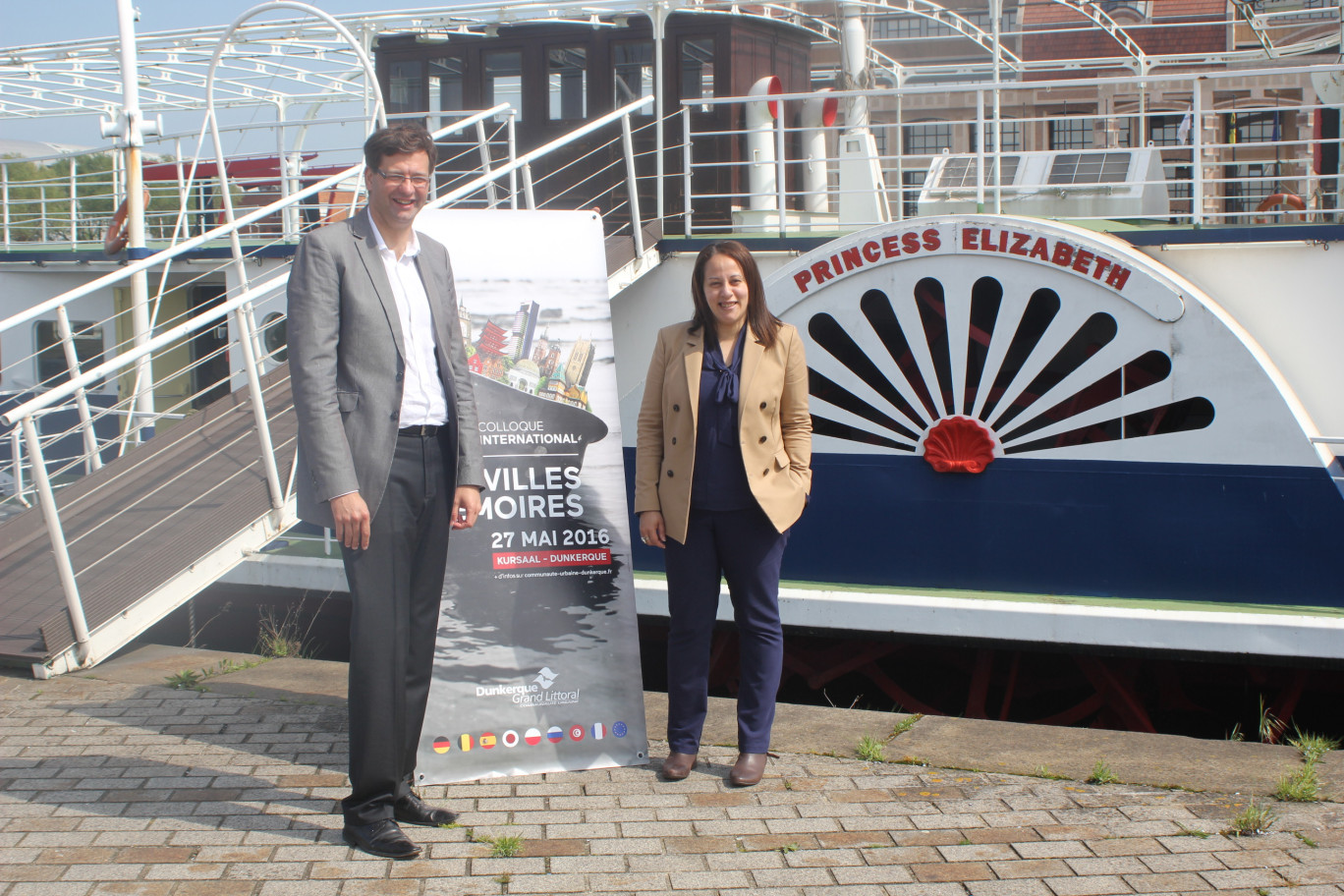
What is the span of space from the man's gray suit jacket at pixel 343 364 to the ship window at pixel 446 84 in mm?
6342

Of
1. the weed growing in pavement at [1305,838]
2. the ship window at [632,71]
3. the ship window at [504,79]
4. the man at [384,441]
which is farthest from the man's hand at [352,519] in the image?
the ship window at [504,79]

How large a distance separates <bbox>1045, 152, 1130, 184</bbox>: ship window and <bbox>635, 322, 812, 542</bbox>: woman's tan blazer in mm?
5223

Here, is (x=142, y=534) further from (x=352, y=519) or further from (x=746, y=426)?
(x=746, y=426)

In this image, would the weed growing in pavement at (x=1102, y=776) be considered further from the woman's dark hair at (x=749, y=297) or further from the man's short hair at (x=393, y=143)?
the man's short hair at (x=393, y=143)

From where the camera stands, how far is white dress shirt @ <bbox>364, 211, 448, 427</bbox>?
3.27 meters

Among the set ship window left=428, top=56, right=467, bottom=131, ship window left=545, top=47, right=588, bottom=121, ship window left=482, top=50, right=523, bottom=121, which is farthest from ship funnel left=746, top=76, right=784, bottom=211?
ship window left=428, top=56, right=467, bottom=131

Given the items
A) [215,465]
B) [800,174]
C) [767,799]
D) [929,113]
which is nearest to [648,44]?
[800,174]

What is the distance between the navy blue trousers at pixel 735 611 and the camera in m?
3.71

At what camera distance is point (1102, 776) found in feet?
12.2

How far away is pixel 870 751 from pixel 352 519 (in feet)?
6.12

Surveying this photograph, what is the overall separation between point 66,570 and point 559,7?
549 cm

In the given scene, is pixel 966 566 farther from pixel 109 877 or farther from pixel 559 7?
pixel 559 7

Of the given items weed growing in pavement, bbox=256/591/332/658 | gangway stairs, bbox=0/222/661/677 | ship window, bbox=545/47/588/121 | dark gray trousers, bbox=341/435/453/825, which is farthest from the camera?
ship window, bbox=545/47/588/121

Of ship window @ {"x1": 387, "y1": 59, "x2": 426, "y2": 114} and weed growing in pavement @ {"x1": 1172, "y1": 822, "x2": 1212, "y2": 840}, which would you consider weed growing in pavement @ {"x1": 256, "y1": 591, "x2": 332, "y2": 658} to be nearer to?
ship window @ {"x1": 387, "y1": 59, "x2": 426, "y2": 114}
